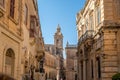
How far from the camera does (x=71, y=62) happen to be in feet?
228

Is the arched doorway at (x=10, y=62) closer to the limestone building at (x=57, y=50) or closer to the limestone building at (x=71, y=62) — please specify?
the limestone building at (x=71, y=62)

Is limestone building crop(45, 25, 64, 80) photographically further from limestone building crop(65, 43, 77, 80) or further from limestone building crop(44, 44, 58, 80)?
limestone building crop(65, 43, 77, 80)

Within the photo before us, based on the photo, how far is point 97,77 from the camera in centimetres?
2059

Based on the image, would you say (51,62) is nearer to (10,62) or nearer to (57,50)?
(57,50)

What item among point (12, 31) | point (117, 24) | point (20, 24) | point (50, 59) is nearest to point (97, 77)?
point (117, 24)

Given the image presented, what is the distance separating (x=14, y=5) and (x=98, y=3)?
362 inches

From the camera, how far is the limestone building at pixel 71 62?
66.6 m

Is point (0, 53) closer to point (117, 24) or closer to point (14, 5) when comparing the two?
point (14, 5)

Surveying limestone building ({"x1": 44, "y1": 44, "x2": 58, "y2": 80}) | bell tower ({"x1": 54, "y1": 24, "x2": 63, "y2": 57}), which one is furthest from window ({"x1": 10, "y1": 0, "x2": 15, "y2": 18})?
bell tower ({"x1": 54, "y1": 24, "x2": 63, "y2": 57})

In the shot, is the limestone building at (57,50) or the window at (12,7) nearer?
the window at (12,7)

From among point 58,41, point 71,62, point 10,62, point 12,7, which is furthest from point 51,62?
point 12,7

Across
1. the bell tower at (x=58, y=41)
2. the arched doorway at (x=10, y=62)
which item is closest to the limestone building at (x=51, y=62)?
the bell tower at (x=58, y=41)

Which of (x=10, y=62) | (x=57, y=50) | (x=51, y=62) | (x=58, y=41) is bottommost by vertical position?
(x=51, y=62)

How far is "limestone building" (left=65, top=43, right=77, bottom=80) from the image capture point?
6662 cm
